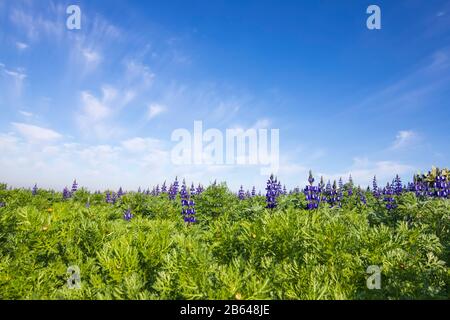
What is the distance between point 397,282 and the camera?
2.37 meters

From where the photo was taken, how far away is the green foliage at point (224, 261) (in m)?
2.01

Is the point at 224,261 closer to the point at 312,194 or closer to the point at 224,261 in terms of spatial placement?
the point at 224,261

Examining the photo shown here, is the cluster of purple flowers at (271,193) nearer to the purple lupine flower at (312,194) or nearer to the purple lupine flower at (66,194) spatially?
the purple lupine flower at (312,194)

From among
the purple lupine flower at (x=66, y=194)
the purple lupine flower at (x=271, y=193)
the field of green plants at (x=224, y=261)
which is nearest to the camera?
the field of green plants at (x=224, y=261)

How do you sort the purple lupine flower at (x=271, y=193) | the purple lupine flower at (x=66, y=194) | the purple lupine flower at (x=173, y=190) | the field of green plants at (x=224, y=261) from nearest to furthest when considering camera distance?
the field of green plants at (x=224, y=261) → the purple lupine flower at (x=271, y=193) → the purple lupine flower at (x=173, y=190) → the purple lupine flower at (x=66, y=194)

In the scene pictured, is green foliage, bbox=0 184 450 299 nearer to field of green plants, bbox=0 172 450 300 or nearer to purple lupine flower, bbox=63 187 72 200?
field of green plants, bbox=0 172 450 300

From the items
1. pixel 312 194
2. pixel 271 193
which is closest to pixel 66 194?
pixel 271 193

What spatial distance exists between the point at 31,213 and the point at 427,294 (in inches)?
149

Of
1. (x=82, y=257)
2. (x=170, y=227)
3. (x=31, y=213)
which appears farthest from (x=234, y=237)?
(x=31, y=213)

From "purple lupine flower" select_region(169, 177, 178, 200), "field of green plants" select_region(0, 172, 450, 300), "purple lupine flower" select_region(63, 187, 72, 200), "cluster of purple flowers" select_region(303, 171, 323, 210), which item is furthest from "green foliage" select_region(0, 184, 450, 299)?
"purple lupine flower" select_region(63, 187, 72, 200)

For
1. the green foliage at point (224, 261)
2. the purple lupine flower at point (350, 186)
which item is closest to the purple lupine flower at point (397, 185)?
the purple lupine flower at point (350, 186)
